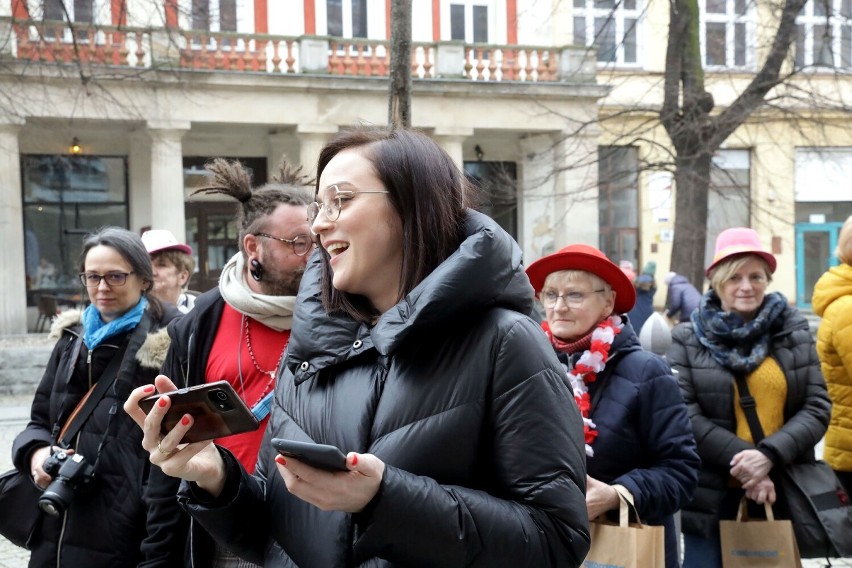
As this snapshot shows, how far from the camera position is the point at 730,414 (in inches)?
174

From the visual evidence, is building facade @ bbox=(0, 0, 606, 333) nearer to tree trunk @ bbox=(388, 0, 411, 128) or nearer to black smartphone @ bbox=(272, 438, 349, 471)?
tree trunk @ bbox=(388, 0, 411, 128)

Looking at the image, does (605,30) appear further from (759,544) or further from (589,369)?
(589,369)

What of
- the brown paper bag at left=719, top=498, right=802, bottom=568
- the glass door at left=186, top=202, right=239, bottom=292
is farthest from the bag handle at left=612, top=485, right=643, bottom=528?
the glass door at left=186, top=202, right=239, bottom=292

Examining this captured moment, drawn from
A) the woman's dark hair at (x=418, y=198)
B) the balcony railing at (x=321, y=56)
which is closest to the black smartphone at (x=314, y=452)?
the woman's dark hair at (x=418, y=198)

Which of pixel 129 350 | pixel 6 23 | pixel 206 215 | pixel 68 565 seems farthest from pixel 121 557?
pixel 206 215

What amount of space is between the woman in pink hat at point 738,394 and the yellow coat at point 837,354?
0.18 m

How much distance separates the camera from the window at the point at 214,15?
50.6ft

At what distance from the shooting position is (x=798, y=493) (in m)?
4.30

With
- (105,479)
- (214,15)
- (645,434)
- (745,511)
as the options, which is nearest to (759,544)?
(745,511)

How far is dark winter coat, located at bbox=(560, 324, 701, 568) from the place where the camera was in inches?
137

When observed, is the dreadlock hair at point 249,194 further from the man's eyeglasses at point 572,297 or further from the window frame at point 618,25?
the window frame at point 618,25

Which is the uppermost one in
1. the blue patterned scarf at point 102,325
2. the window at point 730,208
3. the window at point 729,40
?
the window at point 729,40

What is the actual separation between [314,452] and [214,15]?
15.9 m

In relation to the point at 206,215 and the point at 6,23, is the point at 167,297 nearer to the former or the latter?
the point at 6,23
